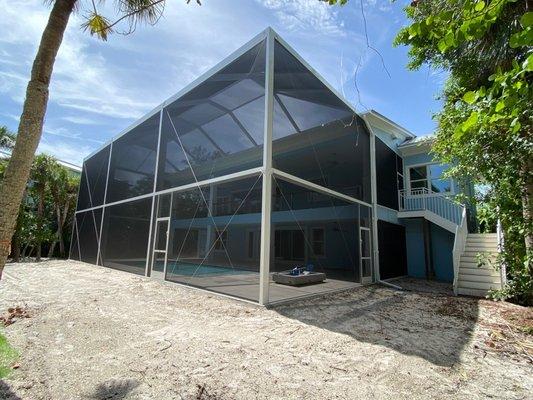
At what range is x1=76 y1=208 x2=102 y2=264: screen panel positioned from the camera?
13.7 m

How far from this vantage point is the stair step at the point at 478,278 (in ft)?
25.6

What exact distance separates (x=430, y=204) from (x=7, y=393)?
13493mm

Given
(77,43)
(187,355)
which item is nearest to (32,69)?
(77,43)

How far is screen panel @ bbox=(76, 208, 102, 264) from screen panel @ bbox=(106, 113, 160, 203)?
5.54ft

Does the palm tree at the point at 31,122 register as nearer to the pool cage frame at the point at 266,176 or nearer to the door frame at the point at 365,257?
the pool cage frame at the point at 266,176

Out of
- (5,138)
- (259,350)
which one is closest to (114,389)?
(259,350)

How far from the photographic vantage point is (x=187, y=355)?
3369mm

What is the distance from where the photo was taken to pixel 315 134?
867 cm

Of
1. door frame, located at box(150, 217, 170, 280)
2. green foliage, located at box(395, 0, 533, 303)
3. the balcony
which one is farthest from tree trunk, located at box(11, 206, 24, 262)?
the balcony

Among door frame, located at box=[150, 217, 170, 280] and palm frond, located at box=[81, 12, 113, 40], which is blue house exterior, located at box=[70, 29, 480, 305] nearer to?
door frame, located at box=[150, 217, 170, 280]

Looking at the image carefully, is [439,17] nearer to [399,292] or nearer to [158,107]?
[399,292]

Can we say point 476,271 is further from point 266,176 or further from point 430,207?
point 266,176

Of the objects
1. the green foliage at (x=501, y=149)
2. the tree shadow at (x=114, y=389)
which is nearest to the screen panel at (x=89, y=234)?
the tree shadow at (x=114, y=389)

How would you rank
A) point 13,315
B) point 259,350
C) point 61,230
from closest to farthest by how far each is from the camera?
point 259,350, point 13,315, point 61,230
